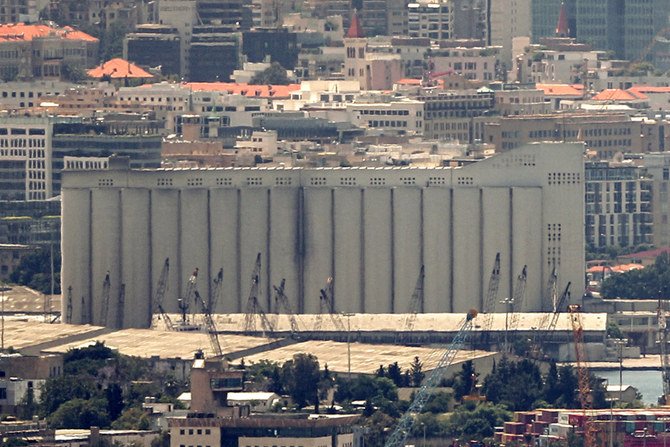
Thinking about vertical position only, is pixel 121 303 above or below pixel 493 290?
below

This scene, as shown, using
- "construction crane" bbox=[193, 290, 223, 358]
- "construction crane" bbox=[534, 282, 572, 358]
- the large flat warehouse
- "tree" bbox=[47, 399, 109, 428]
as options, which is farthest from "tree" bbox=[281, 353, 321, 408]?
the large flat warehouse

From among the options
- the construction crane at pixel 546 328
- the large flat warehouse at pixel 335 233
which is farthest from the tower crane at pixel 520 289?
the construction crane at pixel 546 328

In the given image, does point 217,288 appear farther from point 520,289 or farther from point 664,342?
point 664,342

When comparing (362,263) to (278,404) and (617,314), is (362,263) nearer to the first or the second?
(617,314)

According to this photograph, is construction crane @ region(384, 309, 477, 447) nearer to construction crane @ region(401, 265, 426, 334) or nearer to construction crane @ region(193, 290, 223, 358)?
construction crane @ region(193, 290, 223, 358)

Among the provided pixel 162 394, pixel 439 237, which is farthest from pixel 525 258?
pixel 162 394

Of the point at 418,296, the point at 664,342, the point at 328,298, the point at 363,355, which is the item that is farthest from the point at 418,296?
the point at 363,355
